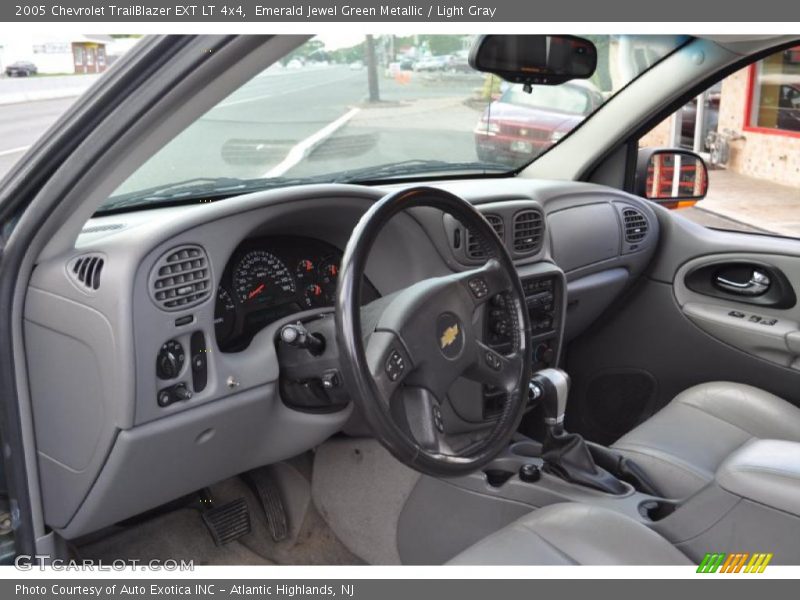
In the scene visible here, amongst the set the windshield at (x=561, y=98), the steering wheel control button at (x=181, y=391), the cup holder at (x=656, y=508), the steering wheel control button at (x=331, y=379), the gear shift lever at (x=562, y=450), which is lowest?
the cup holder at (x=656, y=508)

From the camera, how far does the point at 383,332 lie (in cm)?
169

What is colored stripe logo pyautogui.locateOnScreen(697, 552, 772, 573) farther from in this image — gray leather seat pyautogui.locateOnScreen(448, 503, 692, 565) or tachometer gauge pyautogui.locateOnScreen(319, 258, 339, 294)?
tachometer gauge pyautogui.locateOnScreen(319, 258, 339, 294)

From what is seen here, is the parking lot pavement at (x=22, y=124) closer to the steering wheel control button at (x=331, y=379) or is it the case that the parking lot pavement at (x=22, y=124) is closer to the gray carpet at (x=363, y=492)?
the steering wheel control button at (x=331, y=379)

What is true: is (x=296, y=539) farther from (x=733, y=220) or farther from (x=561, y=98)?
(x=733, y=220)

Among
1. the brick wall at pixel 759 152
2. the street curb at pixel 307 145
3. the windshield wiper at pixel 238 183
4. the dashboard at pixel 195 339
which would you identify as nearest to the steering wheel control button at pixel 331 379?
the dashboard at pixel 195 339

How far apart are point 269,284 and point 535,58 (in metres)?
1.10

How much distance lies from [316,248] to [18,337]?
80cm

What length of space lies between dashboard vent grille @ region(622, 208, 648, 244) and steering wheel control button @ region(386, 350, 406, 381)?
6.02 ft

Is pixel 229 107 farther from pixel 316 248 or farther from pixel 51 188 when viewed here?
pixel 51 188

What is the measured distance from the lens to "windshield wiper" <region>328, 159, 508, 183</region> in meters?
2.90

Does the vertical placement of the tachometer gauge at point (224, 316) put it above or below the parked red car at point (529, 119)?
below

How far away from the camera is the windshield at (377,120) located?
7.78 ft

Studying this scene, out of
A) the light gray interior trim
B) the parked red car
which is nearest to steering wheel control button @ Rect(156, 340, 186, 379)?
the light gray interior trim

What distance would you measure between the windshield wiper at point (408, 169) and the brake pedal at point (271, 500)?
3.28 ft
